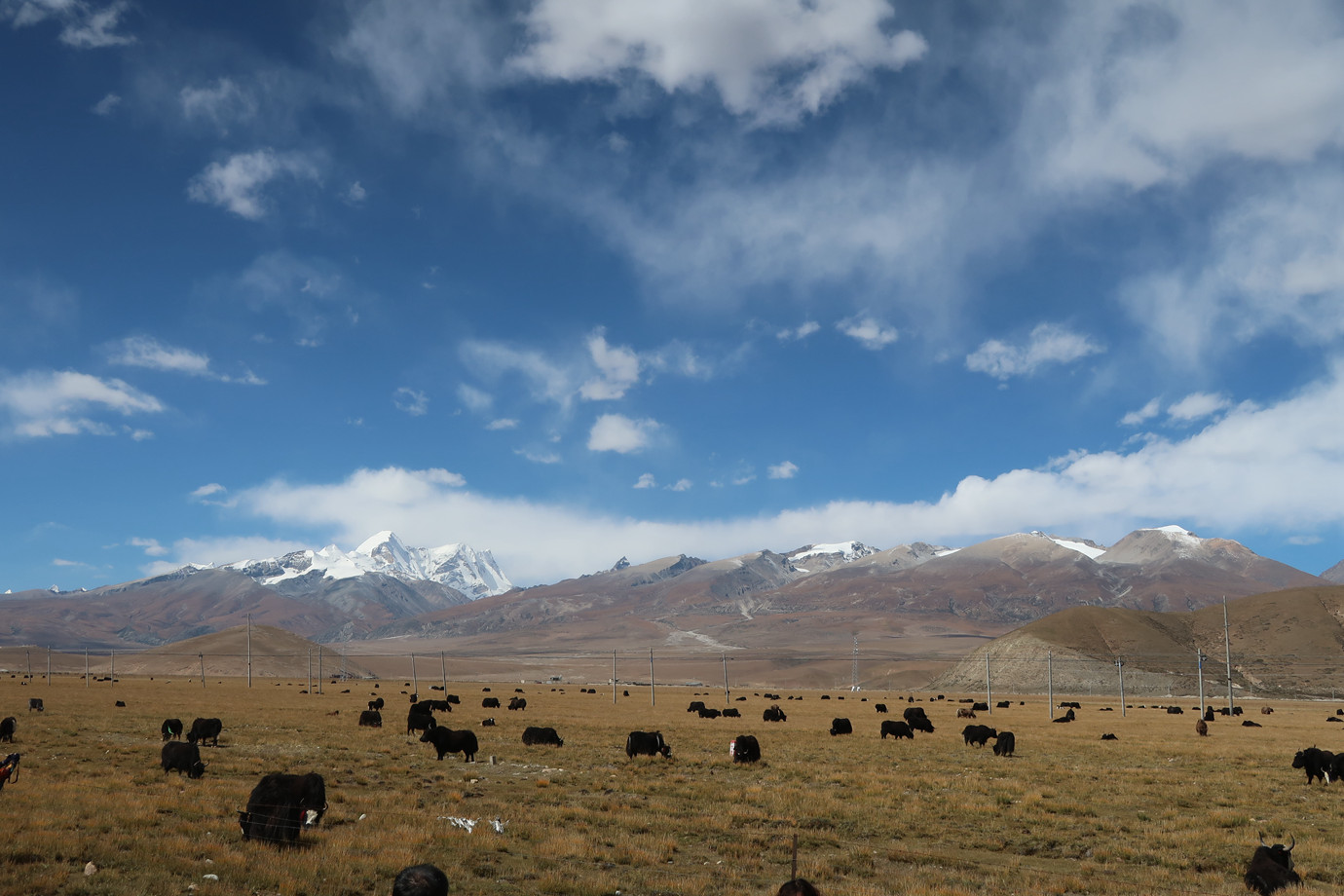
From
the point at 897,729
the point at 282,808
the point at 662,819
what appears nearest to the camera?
the point at 282,808

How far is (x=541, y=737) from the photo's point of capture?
3412 centimetres

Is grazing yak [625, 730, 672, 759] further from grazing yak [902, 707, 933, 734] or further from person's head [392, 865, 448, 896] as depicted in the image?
grazing yak [902, 707, 933, 734]

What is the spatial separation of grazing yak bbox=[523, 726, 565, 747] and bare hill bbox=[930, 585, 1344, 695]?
116 m

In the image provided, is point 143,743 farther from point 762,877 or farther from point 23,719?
point 762,877

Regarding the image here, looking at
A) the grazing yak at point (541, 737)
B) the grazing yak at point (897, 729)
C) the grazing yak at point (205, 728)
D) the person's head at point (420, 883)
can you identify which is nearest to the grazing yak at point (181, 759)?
the grazing yak at point (205, 728)

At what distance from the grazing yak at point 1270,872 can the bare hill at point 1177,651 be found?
12458 centimetres

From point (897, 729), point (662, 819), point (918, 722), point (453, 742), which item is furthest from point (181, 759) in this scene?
point (918, 722)

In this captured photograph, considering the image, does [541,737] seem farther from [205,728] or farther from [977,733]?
[977,733]

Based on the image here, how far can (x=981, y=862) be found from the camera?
15.7m

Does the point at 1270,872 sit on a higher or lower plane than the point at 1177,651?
higher

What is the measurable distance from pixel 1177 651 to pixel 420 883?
174 m

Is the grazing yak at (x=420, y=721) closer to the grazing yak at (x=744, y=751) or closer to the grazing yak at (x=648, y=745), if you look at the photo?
the grazing yak at (x=648, y=745)

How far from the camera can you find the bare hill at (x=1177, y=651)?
131125 millimetres

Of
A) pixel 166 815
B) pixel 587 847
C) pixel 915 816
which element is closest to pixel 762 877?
pixel 587 847
